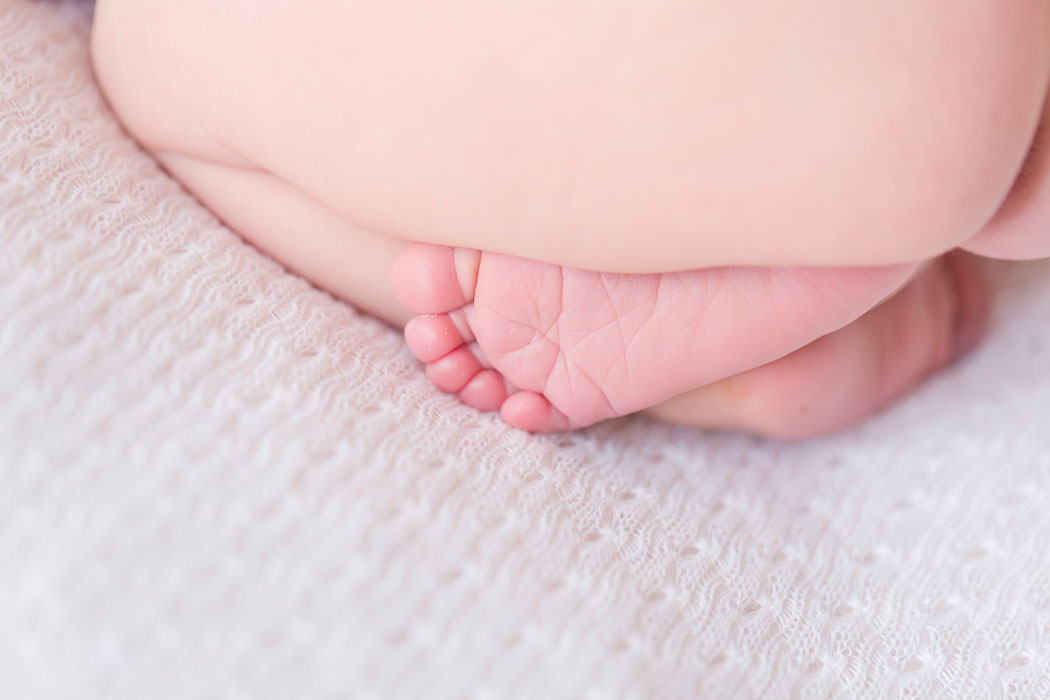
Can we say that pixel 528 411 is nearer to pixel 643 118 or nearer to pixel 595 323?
pixel 595 323

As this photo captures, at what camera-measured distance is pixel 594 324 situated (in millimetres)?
618

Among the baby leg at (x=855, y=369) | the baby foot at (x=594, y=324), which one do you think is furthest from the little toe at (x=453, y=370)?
the baby leg at (x=855, y=369)

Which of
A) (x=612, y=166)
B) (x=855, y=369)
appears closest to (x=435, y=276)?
(x=612, y=166)

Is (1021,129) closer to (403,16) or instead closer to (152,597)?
(403,16)

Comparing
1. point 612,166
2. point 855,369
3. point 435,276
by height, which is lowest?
point 855,369

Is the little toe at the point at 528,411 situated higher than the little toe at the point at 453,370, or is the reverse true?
the little toe at the point at 453,370

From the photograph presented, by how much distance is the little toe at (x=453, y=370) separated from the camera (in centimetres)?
65

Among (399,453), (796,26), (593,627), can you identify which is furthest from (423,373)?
(796,26)

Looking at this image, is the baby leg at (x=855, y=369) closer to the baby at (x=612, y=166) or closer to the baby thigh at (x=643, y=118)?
the baby at (x=612, y=166)

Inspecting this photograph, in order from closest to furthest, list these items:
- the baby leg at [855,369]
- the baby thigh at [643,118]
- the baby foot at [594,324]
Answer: the baby thigh at [643,118] < the baby foot at [594,324] < the baby leg at [855,369]

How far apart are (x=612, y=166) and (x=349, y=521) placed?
250 millimetres

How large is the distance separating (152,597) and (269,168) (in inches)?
11.7

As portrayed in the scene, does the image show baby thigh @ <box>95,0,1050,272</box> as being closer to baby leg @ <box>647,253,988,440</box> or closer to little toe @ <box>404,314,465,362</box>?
little toe @ <box>404,314,465,362</box>

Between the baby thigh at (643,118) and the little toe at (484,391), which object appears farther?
the little toe at (484,391)
